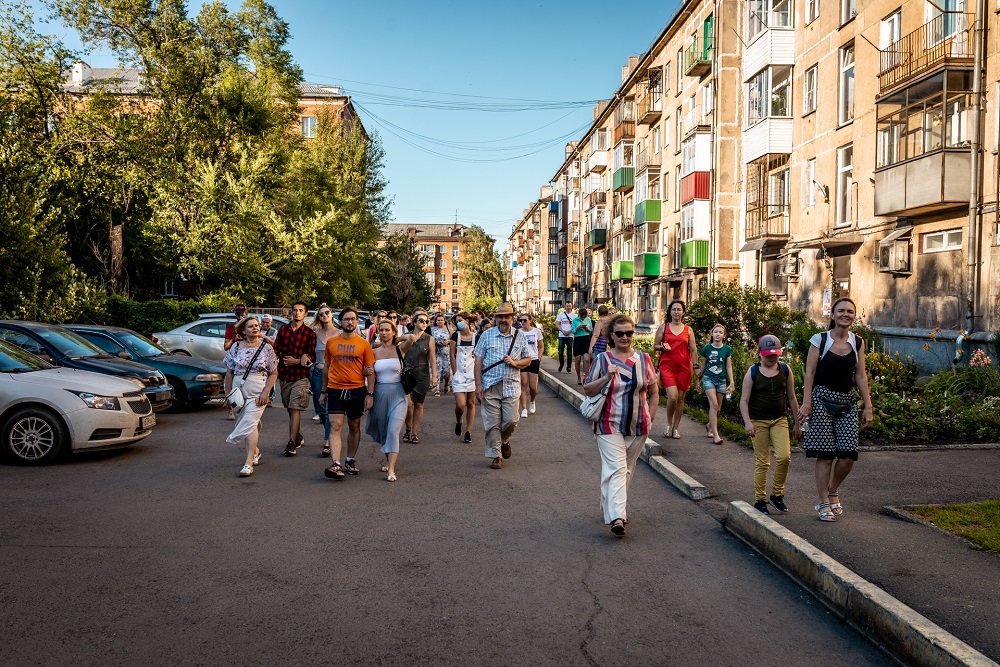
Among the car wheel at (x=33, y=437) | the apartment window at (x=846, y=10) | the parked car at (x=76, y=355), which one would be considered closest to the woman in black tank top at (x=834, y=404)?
the car wheel at (x=33, y=437)

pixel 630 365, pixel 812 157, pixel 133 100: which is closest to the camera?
pixel 630 365

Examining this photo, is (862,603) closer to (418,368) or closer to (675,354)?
(675,354)

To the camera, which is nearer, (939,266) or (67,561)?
(67,561)

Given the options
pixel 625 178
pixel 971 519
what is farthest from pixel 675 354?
pixel 625 178

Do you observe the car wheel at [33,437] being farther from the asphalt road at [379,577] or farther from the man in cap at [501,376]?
the man in cap at [501,376]

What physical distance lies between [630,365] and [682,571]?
5.73 ft

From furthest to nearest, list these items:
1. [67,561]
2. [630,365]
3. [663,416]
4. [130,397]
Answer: [663,416] → [130,397] → [630,365] → [67,561]

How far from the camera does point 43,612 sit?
14.6 feet

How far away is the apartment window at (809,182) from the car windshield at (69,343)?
21.2 metres

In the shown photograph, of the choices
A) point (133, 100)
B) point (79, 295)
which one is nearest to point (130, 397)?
point (79, 295)

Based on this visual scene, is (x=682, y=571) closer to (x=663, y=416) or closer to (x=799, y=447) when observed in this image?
(x=799, y=447)

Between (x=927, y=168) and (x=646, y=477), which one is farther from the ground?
(x=927, y=168)

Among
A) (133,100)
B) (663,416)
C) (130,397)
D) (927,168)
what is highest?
(133,100)

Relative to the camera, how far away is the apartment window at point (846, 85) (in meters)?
23.9
